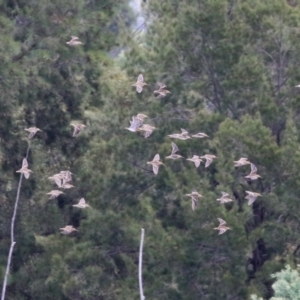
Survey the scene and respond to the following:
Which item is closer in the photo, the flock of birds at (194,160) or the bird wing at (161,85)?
the flock of birds at (194,160)

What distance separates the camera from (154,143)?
1669cm

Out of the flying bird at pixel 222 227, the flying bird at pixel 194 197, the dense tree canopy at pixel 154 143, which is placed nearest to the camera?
the flying bird at pixel 222 227

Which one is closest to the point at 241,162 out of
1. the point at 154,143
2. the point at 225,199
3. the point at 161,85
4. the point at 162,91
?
the point at 225,199

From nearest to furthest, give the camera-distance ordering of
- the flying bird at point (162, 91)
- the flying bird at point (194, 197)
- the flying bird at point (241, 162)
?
the flying bird at point (241, 162) < the flying bird at point (194, 197) < the flying bird at point (162, 91)

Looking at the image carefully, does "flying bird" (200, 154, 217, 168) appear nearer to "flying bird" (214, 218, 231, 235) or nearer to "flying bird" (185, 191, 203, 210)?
"flying bird" (185, 191, 203, 210)

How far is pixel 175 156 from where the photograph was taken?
1450cm

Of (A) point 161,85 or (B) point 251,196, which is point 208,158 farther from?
(A) point 161,85

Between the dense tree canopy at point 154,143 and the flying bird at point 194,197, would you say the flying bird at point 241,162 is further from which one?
the dense tree canopy at point 154,143

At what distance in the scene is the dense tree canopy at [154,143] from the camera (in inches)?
605

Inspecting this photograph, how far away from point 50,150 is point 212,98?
355 cm

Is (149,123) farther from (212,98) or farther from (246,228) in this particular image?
(246,228)

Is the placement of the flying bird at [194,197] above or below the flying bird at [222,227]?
above

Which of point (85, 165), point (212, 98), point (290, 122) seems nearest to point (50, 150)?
point (85, 165)

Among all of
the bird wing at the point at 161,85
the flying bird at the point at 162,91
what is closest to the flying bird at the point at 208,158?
the flying bird at the point at 162,91
